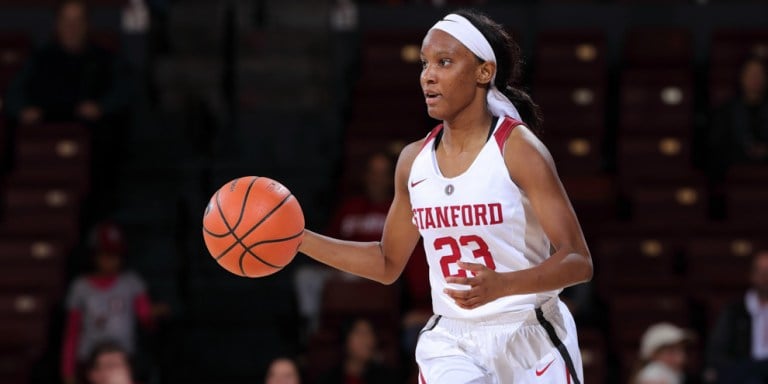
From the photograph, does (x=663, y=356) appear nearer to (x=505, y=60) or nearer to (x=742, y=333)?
(x=742, y=333)

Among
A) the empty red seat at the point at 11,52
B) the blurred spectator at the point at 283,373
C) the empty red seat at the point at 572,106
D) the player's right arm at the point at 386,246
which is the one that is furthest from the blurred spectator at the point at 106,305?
the player's right arm at the point at 386,246

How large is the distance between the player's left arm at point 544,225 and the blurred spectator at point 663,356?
385cm

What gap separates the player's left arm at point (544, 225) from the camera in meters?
4.08

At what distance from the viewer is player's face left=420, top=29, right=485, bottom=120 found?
4.52m

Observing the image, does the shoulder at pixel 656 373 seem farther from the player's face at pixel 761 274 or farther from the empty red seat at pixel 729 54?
the empty red seat at pixel 729 54

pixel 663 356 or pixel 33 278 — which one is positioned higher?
pixel 33 278

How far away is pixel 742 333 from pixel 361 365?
Answer: 2398 mm

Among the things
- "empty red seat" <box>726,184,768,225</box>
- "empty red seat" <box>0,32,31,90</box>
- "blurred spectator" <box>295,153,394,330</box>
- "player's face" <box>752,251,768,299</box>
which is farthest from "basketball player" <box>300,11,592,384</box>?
"empty red seat" <box>0,32,31,90</box>

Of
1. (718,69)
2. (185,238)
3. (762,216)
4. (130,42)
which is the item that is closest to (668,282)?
(762,216)

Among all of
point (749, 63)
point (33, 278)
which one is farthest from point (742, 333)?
point (33, 278)

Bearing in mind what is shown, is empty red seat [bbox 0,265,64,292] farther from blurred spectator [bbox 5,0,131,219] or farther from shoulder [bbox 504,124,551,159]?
shoulder [bbox 504,124,551,159]

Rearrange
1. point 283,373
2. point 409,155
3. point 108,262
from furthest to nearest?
point 108,262 → point 283,373 → point 409,155

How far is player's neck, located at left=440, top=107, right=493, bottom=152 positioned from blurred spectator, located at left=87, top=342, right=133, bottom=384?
3.63 metres

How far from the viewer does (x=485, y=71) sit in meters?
4.59
